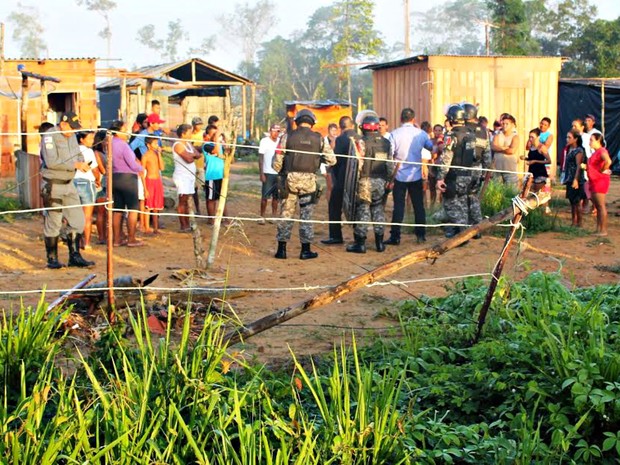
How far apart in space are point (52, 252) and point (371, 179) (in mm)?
3707

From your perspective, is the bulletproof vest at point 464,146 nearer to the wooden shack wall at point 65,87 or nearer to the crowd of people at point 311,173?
the crowd of people at point 311,173

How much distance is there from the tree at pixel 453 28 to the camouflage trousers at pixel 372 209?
84473mm

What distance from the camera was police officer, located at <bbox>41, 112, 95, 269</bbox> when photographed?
9.35 meters

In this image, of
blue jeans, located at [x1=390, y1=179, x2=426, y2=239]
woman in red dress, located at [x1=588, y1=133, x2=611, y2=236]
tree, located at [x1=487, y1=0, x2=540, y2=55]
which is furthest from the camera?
tree, located at [x1=487, y1=0, x2=540, y2=55]

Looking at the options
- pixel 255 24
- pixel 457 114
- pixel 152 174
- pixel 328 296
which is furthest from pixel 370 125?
pixel 255 24

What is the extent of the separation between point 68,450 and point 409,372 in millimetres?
2285

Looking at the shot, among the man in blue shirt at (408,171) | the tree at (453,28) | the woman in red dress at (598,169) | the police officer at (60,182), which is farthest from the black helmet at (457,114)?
the tree at (453,28)

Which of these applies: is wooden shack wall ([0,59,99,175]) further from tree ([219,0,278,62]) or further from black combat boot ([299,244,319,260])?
tree ([219,0,278,62])

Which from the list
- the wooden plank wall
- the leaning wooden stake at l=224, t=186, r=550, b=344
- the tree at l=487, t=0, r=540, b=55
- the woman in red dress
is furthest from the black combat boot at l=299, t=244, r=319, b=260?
the tree at l=487, t=0, r=540, b=55

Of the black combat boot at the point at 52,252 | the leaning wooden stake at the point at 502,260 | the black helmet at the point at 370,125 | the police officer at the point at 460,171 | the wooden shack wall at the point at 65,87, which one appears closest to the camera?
the leaning wooden stake at the point at 502,260

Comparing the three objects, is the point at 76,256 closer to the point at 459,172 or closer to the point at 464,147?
the point at 459,172

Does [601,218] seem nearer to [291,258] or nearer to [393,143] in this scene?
[393,143]

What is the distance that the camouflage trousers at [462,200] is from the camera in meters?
11.4

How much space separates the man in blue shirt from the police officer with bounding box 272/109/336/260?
4.68ft
